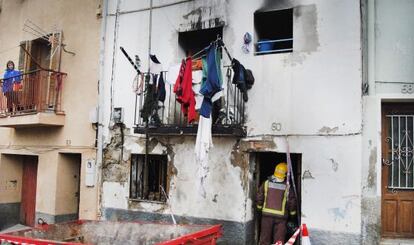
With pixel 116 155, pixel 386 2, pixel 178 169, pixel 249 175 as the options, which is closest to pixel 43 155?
pixel 116 155

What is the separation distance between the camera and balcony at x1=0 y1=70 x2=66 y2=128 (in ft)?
36.1

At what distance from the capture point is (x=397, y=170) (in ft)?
25.0

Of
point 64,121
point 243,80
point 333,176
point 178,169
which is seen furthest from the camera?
point 64,121

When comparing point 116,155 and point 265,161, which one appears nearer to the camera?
point 265,161

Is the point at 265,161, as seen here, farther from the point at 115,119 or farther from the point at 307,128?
the point at 115,119

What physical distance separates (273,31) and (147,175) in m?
4.68

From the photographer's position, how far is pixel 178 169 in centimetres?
918

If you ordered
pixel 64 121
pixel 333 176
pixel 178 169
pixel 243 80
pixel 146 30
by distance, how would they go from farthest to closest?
pixel 64 121 → pixel 146 30 → pixel 178 169 → pixel 243 80 → pixel 333 176

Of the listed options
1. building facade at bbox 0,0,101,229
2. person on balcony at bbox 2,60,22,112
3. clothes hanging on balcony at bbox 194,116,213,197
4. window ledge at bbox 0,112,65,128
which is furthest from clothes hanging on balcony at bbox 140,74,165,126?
person on balcony at bbox 2,60,22,112

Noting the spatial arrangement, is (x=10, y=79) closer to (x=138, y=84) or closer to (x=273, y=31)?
(x=138, y=84)

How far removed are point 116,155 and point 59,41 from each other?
3.87 meters

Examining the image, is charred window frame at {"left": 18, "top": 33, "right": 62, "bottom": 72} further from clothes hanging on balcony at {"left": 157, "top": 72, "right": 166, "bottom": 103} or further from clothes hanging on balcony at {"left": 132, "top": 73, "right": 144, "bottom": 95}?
clothes hanging on balcony at {"left": 157, "top": 72, "right": 166, "bottom": 103}

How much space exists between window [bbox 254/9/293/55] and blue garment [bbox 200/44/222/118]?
1130 mm

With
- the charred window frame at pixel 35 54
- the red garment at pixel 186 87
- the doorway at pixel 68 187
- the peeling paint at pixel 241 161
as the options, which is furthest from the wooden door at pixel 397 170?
the charred window frame at pixel 35 54
